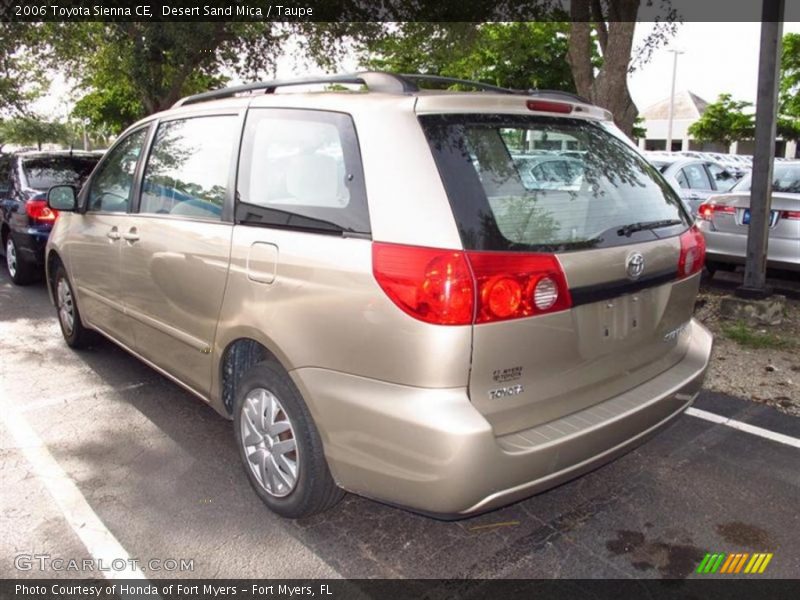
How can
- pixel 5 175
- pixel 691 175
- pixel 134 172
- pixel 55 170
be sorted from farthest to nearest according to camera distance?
pixel 691 175 → pixel 5 175 → pixel 55 170 → pixel 134 172

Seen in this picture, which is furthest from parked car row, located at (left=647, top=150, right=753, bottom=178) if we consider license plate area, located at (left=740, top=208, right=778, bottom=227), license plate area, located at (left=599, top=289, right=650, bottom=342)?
license plate area, located at (left=599, top=289, right=650, bottom=342)

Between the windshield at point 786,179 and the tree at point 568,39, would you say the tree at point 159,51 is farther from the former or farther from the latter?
the windshield at point 786,179

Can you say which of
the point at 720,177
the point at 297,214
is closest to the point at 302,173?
the point at 297,214

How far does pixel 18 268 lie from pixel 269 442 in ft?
20.8

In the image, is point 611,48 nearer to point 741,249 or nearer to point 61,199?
point 741,249

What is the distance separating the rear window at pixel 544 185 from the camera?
2400 mm

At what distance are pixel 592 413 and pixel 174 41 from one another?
34.1 feet

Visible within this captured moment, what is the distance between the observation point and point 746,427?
13.3ft

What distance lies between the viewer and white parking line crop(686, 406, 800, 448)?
12.7ft

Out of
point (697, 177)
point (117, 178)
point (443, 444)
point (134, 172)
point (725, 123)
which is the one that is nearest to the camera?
point (443, 444)

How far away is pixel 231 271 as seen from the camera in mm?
3047

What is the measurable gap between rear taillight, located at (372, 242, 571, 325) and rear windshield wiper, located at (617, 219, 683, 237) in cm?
51

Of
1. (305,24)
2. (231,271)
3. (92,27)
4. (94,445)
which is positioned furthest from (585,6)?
(92,27)

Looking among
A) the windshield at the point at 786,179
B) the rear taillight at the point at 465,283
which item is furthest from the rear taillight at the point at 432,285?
the windshield at the point at 786,179
